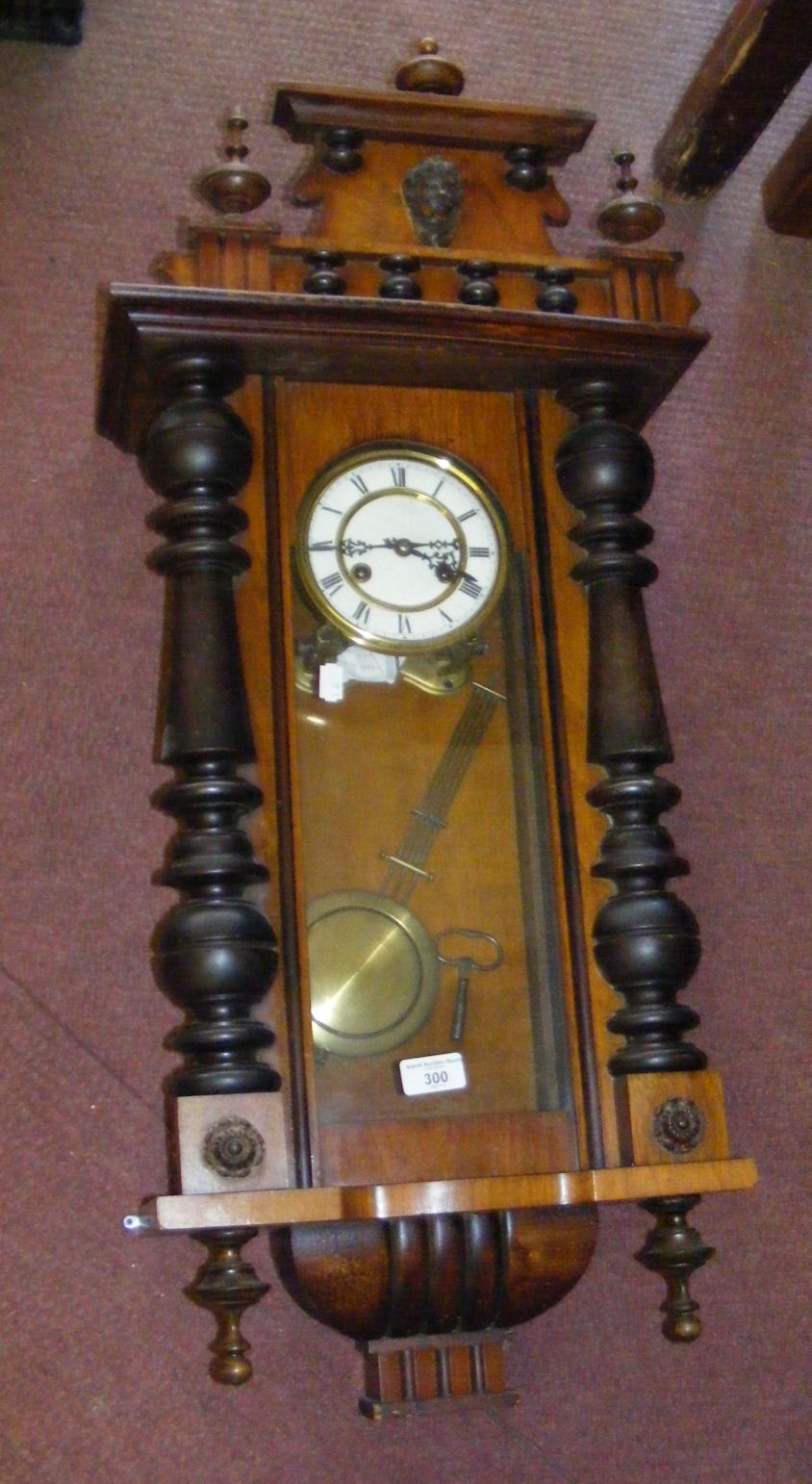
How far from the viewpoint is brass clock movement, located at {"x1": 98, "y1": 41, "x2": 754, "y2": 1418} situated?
1.23 meters

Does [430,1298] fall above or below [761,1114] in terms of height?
below

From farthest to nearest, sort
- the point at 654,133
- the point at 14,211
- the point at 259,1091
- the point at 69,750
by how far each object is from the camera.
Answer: the point at 654,133
the point at 14,211
the point at 69,750
the point at 259,1091

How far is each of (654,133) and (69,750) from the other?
946mm

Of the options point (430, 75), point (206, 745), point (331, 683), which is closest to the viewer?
point (206, 745)

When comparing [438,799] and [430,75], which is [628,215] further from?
[438,799]

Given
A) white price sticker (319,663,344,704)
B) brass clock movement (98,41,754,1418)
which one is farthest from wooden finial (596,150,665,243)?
white price sticker (319,663,344,704)

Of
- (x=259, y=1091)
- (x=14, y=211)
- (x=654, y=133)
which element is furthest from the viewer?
(x=654, y=133)

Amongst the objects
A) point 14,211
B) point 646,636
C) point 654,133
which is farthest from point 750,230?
point 14,211

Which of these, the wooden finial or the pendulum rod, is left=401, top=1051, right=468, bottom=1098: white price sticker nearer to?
the pendulum rod

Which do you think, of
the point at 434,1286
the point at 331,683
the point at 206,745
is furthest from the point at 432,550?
the point at 434,1286

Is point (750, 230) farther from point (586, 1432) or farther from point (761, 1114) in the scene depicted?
point (586, 1432)

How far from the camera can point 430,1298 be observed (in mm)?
1255

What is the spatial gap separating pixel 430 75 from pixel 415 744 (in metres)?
0.61

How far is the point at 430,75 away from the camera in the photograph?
1.47 m
